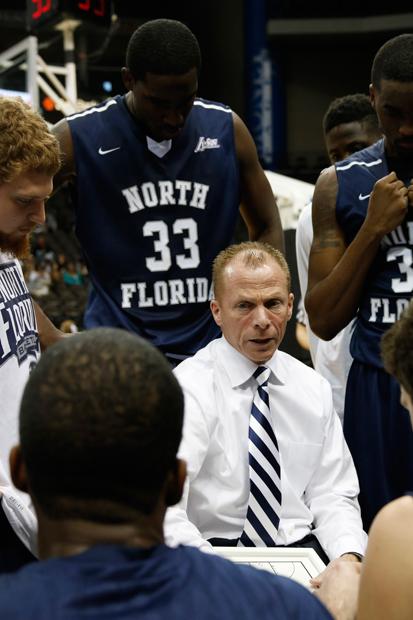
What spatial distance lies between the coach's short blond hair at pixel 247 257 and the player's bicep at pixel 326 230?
4.4 inches

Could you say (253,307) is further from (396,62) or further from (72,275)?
(72,275)

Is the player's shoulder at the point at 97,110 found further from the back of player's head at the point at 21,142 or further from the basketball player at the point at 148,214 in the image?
the back of player's head at the point at 21,142

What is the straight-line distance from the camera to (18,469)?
1215 mm

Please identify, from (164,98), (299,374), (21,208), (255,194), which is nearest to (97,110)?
(164,98)

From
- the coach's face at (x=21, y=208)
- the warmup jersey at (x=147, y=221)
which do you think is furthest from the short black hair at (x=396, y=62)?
the coach's face at (x=21, y=208)

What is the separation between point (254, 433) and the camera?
2600mm

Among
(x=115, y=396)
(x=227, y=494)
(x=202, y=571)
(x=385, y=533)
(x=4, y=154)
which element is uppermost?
(x=4, y=154)

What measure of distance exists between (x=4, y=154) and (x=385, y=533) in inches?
47.1

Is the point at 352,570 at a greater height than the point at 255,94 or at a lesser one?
lesser

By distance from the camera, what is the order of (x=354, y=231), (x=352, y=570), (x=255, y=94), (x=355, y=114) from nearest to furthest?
(x=352, y=570), (x=354, y=231), (x=355, y=114), (x=255, y=94)

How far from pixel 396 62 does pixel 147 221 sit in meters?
0.90

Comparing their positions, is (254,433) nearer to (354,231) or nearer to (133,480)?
(354,231)

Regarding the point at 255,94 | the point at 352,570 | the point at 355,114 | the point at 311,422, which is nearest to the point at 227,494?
the point at 311,422

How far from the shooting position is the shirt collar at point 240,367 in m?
2.69
